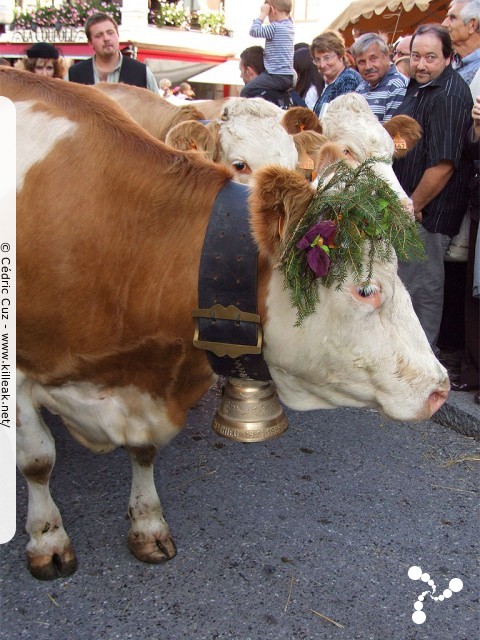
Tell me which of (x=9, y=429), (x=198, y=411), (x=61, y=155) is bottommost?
(x=198, y=411)

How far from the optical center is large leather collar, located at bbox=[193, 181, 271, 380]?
1.95 meters

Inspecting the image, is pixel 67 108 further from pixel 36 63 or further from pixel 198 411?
pixel 36 63

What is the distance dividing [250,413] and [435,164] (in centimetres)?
238

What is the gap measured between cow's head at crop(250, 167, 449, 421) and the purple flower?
68 mm

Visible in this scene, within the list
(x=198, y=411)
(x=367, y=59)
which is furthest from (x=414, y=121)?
(x=198, y=411)

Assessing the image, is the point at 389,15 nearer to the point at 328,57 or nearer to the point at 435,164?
the point at 328,57

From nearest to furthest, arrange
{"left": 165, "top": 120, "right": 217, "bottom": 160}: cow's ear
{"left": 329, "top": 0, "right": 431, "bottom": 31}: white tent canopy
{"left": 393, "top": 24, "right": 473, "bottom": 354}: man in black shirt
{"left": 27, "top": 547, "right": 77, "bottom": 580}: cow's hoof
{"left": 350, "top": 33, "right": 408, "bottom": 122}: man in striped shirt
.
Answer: {"left": 27, "top": 547, "right": 77, "bottom": 580}: cow's hoof < {"left": 165, "top": 120, "right": 217, "bottom": 160}: cow's ear < {"left": 393, "top": 24, "right": 473, "bottom": 354}: man in black shirt < {"left": 350, "top": 33, "right": 408, "bottom": 122}: man in striped shirt < {"left": 329, "top": 0, "right": 431, "bottom": 31}: white tent canopy

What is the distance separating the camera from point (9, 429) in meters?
2.19

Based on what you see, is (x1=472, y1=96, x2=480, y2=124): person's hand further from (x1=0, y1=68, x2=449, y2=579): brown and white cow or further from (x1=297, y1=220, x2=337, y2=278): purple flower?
(x1=297, y1=220, x2=337, y2=278): purple flower

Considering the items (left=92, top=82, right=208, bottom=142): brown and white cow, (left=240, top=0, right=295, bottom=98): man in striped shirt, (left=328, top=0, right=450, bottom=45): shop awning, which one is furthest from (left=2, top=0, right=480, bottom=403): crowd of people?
(left=328, top=0, right=450, bottom=45): shop awning

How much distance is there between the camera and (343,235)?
73.2 inches

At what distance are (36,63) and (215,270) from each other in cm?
425

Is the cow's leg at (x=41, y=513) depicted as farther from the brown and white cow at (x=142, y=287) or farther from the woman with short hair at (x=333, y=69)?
the woman with short hair at (x=333, y=69)

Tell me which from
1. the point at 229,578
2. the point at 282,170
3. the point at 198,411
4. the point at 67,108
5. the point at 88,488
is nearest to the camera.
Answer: the point at 282,170
